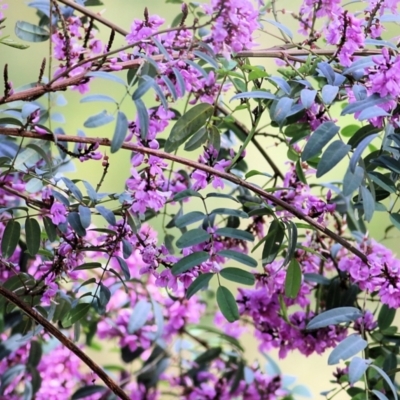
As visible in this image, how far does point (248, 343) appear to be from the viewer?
5.98ft

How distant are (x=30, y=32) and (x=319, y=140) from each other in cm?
45

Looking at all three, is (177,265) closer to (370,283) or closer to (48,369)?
(370,283)

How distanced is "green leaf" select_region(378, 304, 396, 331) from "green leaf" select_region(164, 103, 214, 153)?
0.37 m

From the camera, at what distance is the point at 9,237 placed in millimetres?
773

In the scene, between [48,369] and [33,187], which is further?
[48,369]

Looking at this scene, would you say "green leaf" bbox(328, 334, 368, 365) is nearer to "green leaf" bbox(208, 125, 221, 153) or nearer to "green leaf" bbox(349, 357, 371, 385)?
"green leaf" bbox(349, 357, 371, 385)

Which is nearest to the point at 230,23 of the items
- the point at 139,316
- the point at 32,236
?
the point at 32,236

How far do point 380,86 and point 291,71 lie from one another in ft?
0.37

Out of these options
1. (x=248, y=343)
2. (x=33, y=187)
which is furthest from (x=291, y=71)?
(x=248, y=343)

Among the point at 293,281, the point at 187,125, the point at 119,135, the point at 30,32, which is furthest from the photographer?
the point at 30,32

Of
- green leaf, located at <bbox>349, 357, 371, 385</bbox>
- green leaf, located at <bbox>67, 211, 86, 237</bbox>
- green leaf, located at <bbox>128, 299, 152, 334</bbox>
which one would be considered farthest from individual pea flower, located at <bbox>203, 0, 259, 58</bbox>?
green leaf, located at <bbox>128, 299, 152, 334</bbox>

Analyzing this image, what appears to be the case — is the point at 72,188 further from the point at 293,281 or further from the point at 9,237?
the point at 293,281

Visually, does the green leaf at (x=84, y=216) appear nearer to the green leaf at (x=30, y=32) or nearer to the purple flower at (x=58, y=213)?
the purple flower at (x=58, y=213)

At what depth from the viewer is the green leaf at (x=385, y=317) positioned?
0.89m
